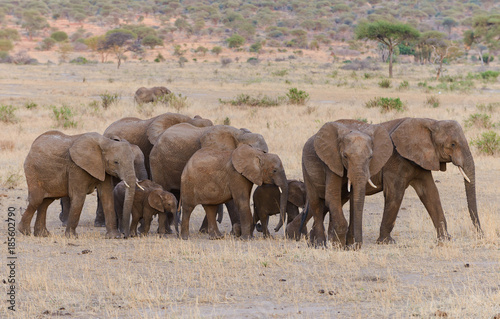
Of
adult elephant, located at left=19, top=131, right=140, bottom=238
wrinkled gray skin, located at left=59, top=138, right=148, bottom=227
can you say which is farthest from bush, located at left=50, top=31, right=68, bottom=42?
adult elephant, located at left=19, top=131, right=140, bottom=238

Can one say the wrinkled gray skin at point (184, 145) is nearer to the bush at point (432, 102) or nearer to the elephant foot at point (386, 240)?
the elephant foot at point (386, 240)

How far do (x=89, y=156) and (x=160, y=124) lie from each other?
8.58 ft

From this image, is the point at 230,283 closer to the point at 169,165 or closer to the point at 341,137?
the point at 341,137

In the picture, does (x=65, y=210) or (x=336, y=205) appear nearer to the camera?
(x=336, y=205)

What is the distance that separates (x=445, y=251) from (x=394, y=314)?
239 cm

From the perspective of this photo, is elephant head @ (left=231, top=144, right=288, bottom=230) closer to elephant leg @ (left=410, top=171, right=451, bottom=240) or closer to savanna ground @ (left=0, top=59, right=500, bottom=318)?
savanna ground @ (left=0, top=59, right=500, bottom=318)

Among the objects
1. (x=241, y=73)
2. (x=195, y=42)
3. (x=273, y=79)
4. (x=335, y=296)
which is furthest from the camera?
(x=195, y=42)

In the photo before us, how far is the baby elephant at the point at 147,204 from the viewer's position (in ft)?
32.3

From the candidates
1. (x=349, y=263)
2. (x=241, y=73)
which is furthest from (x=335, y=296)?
(x=241, y=73)

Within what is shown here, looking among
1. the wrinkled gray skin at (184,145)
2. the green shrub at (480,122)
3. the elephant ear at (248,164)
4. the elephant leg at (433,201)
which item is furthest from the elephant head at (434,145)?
the green shrub at (480,122)

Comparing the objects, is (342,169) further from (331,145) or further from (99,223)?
(99,223)

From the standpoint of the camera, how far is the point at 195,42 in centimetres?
9338

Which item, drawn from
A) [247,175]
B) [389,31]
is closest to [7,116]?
[247,175]

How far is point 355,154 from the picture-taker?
8047 millimetres
